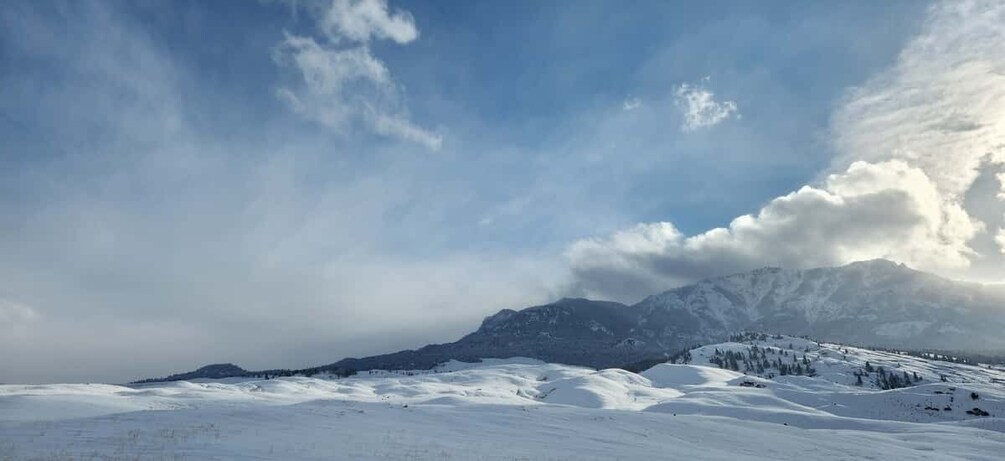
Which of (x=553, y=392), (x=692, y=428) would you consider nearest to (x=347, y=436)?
(x=692, y=428)

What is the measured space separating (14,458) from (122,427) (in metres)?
8.85

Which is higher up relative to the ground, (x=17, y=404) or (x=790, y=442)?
(x=17, y=404)

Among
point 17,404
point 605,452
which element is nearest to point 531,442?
point 605,452

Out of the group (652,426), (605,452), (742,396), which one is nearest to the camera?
(605,452)

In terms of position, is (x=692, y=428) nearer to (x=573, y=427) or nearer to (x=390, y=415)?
(x=573, y=427)

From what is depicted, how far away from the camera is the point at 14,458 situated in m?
16.3

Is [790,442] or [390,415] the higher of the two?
[390,415]

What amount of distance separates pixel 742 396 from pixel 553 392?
3802 cm

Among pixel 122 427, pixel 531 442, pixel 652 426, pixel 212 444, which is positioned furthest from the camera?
pixel 652 426

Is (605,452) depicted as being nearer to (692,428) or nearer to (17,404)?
(692,428)

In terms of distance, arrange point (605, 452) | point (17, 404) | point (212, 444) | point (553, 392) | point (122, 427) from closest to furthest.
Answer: point (212, 444) < point (122, 427) < point (605, 452) < point (17, 404) < point (553, 392)

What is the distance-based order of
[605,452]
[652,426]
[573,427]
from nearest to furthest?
[605,452] < [573,427] < [652,426]

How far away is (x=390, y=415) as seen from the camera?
3688 centimetres

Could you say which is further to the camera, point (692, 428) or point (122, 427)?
point (692, 428)
